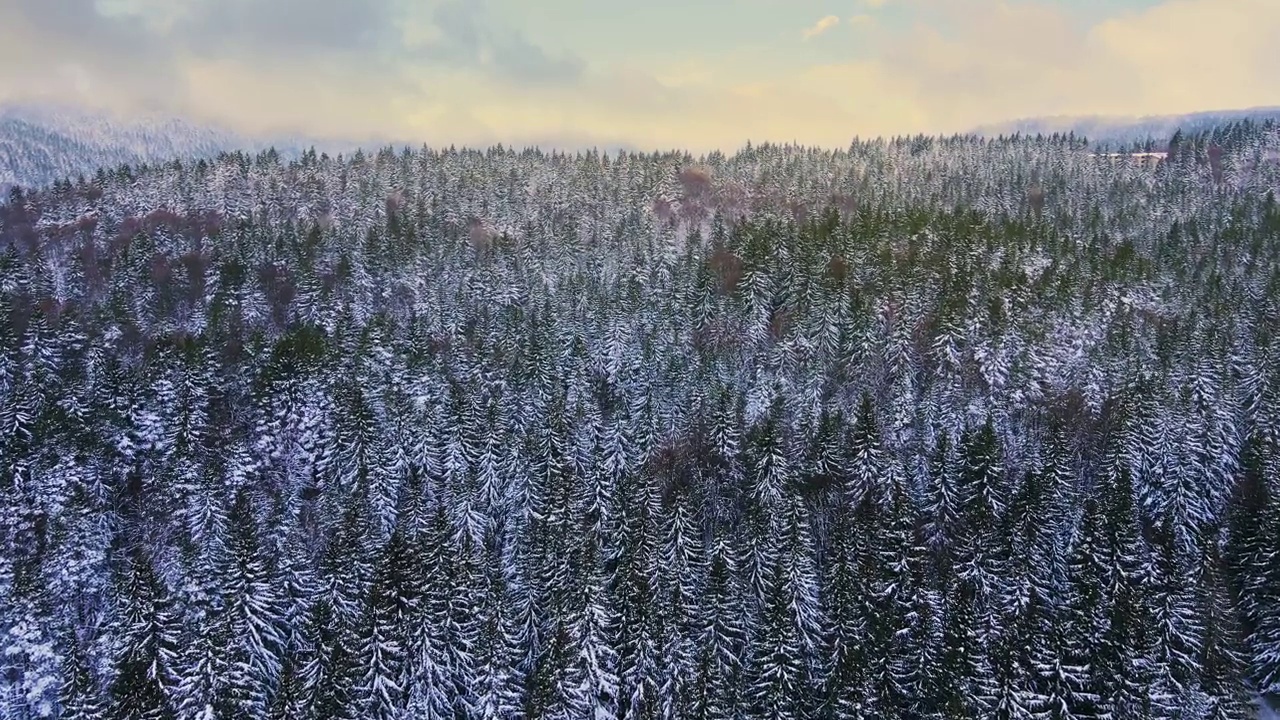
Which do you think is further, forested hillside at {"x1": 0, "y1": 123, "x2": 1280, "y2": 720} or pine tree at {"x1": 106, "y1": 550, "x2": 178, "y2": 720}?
forested hillside at {"x1": 0, "y1": 123, "x2": 1280, "y2": 720}

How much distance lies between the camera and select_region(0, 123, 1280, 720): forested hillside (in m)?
36.0

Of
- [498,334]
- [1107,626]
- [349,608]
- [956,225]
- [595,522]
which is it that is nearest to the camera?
[1107,626]

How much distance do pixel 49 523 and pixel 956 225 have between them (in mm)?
103700

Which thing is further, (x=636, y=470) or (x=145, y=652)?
(x=636, y=470)

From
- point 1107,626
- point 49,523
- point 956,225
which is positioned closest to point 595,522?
point 1107,626

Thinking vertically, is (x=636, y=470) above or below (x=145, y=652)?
above

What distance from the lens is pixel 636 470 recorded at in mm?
61969

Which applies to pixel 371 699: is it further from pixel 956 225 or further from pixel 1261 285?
pixel 1261 285

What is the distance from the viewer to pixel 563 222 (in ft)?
417

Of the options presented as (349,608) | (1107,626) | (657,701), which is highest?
(1107,626)

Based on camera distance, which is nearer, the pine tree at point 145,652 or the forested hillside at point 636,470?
the pine tree at point 145,652

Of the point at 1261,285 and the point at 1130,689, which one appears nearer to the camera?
the point at 1130,689

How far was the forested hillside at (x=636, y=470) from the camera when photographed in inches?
1417

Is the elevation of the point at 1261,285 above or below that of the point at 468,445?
above
